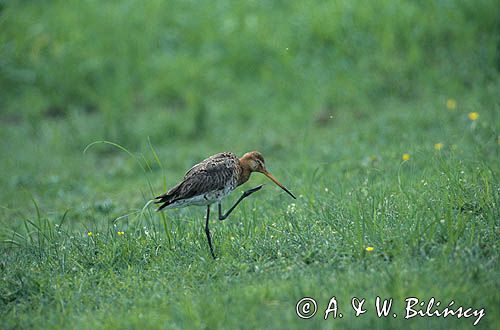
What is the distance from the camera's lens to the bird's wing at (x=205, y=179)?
5.90m


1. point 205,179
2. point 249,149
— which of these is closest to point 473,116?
point 249,149

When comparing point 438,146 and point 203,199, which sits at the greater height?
point 203,199

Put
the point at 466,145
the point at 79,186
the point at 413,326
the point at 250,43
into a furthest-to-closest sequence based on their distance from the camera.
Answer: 1. the point at 250,43
2. the point at 79,186
3. the point at 466,145
4. the point at 413,326

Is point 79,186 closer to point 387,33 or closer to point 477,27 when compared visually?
point 387,33

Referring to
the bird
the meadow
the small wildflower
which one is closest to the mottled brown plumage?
the bird

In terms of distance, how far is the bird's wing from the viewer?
5898mm

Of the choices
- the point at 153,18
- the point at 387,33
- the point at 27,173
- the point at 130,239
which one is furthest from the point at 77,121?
the point at 130,239

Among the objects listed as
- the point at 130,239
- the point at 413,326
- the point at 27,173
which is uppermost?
the point at 413,326

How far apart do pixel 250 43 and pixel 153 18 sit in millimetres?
2209

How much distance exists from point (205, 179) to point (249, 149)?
438 centimetres

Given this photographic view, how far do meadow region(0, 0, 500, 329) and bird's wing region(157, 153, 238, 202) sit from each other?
0.20 meters

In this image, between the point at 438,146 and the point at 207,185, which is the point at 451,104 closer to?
the point at 438,146

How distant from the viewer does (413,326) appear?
4.27m

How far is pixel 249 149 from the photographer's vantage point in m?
10.3
